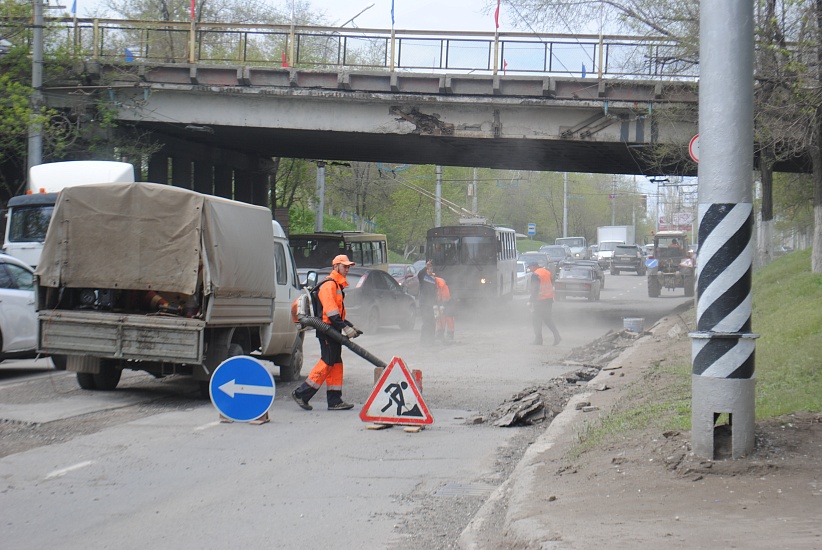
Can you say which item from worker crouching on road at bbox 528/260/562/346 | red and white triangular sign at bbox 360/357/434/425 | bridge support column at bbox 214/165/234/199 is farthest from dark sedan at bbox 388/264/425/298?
red and white triangular sign at bbox 360/357/434/425

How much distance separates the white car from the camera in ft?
42.8

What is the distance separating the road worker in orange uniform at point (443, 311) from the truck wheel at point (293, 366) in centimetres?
Answer: 684

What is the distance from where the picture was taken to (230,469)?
7645 millimetres

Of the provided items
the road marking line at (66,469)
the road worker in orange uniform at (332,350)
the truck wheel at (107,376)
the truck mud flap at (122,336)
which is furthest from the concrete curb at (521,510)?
the truck wheel at (107,376)

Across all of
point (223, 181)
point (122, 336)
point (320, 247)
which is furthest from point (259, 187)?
point (122, 336)

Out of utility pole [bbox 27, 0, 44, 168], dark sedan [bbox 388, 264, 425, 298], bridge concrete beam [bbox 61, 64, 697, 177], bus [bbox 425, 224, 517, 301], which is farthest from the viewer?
dark sedan [bbox 388, 264, 425, 298]

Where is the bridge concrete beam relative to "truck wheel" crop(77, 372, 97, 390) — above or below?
above

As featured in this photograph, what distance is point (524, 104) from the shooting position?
25234mm

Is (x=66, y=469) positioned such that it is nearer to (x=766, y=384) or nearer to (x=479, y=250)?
(x=766, y=384)

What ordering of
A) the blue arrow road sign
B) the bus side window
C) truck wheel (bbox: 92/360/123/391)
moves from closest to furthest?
the blue arrow road sign < truck wheel (bbox: 92/360/123/391) < the bus side window

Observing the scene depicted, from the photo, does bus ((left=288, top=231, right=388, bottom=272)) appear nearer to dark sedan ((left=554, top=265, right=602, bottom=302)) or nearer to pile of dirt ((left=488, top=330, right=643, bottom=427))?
dark sedan ((left=554, top=265, right=602, bottom=302))

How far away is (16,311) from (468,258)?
22582mm

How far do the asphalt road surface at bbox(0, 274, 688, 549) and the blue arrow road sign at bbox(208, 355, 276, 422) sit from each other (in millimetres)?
246

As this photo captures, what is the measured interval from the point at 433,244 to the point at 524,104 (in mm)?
10507
